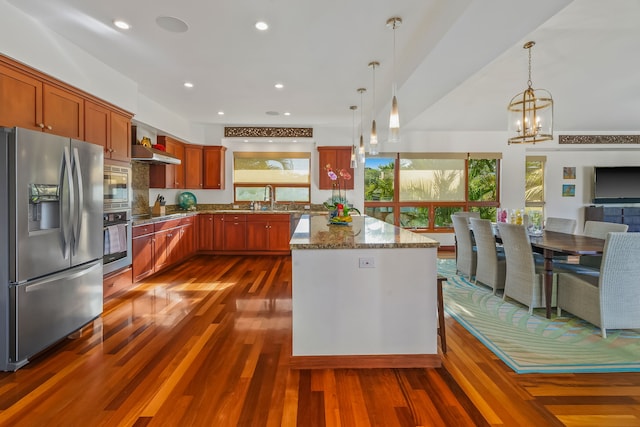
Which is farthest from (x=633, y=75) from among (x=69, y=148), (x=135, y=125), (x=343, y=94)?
(x=135, y=125)

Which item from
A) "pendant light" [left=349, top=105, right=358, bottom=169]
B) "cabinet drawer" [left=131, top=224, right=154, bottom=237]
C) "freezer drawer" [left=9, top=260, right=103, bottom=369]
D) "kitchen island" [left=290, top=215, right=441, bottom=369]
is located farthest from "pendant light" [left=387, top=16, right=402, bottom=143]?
"cabinet drawer" [left=131, top=224, right=154, bottom=237]

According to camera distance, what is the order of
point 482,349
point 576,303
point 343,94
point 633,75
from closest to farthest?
point 482,349 < point 576,303 < point 633,75 < point 343,94

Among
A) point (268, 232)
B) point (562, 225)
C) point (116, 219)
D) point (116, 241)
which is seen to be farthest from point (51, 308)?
point (562, 225)

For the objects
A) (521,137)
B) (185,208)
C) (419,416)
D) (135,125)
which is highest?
(135,125)

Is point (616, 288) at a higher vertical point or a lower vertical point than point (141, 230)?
lower

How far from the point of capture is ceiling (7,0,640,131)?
2367mm

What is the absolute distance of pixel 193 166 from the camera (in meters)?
6.33

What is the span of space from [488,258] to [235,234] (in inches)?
176

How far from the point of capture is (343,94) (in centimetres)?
442

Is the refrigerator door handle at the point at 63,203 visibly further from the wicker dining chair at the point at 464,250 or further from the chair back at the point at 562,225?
the chair back at the point at 562,225

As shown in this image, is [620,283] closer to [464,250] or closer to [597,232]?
[597,232]

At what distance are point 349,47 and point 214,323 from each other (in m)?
2.96

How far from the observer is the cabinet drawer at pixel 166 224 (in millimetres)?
4627

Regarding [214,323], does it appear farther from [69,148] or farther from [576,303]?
[576,303]
